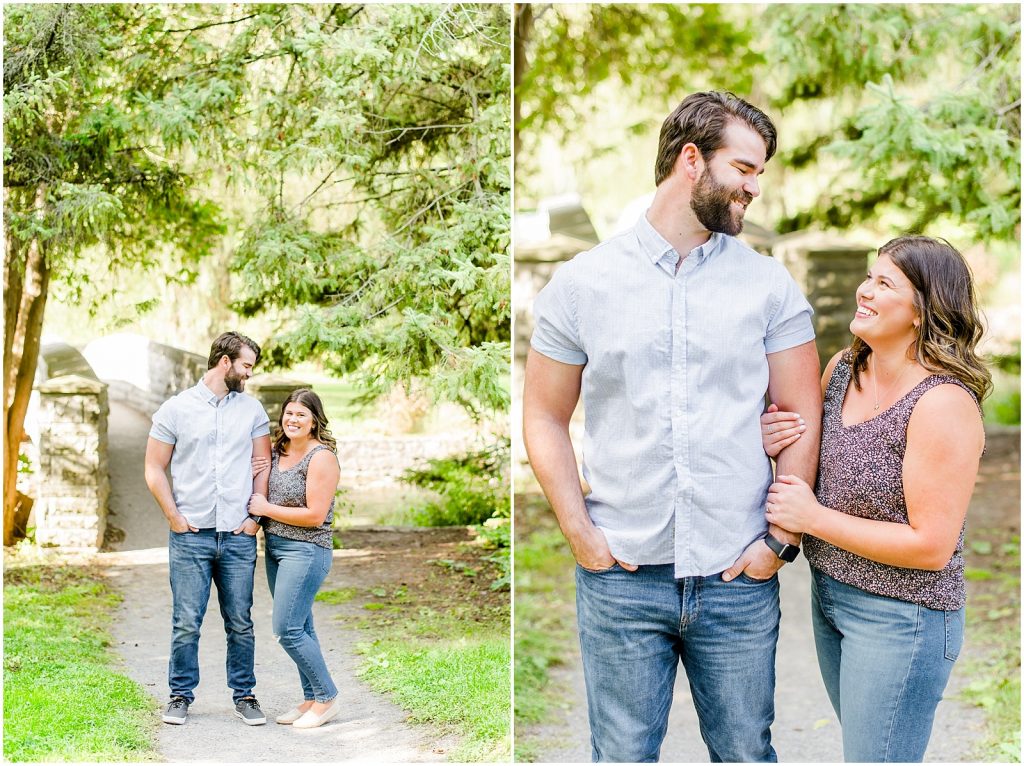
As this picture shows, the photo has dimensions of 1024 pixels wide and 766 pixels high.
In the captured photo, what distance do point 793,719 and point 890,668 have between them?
1.76m

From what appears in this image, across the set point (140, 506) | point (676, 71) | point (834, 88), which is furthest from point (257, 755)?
point (676, 71)

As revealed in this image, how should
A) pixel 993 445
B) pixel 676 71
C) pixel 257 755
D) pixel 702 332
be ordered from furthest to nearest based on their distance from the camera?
1. pixel 993 445
2. pixel 676 71
3. pixel 257 755
4. pixel 702 332

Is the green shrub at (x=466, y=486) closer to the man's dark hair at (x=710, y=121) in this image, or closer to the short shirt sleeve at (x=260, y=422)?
the short shirt sleeve at (x=260, y=422)

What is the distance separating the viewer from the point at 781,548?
1.94 m

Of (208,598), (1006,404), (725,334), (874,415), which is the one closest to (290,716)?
(208,598)

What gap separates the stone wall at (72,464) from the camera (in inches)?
107

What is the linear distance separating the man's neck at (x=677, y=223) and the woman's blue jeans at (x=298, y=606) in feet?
4.41

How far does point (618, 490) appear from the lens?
1.98 meters

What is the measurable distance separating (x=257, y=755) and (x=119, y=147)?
5.60ft

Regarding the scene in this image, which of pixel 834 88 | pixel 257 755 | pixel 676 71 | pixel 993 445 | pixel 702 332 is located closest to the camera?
pixel 702 332

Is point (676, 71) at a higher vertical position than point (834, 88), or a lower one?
higher

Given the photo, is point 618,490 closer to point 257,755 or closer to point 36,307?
point 257,755

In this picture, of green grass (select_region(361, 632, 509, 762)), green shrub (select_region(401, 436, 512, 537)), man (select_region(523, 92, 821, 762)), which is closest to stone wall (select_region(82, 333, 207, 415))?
green shrub (select_region(401, 436, 512, 537))

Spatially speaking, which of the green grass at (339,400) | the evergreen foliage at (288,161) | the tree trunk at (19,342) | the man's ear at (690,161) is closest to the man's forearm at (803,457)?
the man's ear at (690,161)
